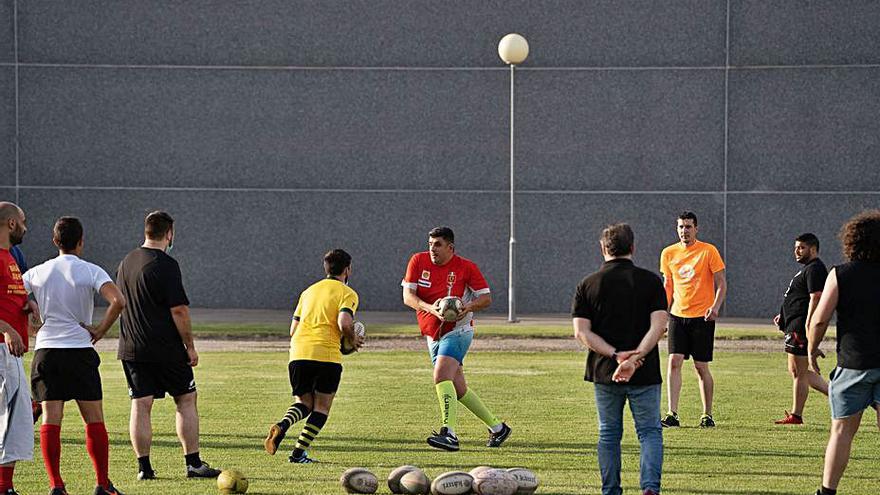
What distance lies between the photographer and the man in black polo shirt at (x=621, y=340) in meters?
9.42

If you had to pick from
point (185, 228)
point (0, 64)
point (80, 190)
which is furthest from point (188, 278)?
Result: point (0, 64)

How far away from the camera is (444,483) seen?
9.94 m

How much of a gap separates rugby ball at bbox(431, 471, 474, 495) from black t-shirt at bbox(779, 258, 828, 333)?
564 cm

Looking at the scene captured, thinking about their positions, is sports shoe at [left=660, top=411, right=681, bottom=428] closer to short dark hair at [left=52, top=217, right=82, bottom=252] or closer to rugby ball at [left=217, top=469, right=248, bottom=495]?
rugby ball at [left=217, top=469, right=248, bottom=495]

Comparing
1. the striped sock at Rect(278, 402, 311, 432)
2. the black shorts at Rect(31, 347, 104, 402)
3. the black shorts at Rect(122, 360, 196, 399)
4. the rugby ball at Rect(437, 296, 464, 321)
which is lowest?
the striped sock at Rect(278, 402, 311, 432)

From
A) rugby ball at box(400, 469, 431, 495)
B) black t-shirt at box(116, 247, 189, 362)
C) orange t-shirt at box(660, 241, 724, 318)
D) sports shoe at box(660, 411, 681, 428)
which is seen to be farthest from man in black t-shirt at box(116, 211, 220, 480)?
orange t-shirt at box(660, 241, 724, 318)

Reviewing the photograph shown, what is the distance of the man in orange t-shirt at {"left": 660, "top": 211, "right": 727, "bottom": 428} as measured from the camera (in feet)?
48.0

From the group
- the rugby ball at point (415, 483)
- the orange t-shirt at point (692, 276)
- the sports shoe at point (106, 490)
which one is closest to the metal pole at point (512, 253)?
the orange t-shirt at point (692, 276)

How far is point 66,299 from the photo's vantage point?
10.0 m

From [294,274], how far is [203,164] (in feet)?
11.2

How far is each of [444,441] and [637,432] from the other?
11.5ft

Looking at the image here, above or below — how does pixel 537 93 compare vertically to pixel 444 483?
above

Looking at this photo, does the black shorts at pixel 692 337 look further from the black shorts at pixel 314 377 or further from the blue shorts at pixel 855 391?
the blue shorts at pixel 855 391

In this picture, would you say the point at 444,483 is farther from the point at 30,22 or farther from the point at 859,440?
the point at 30,22
